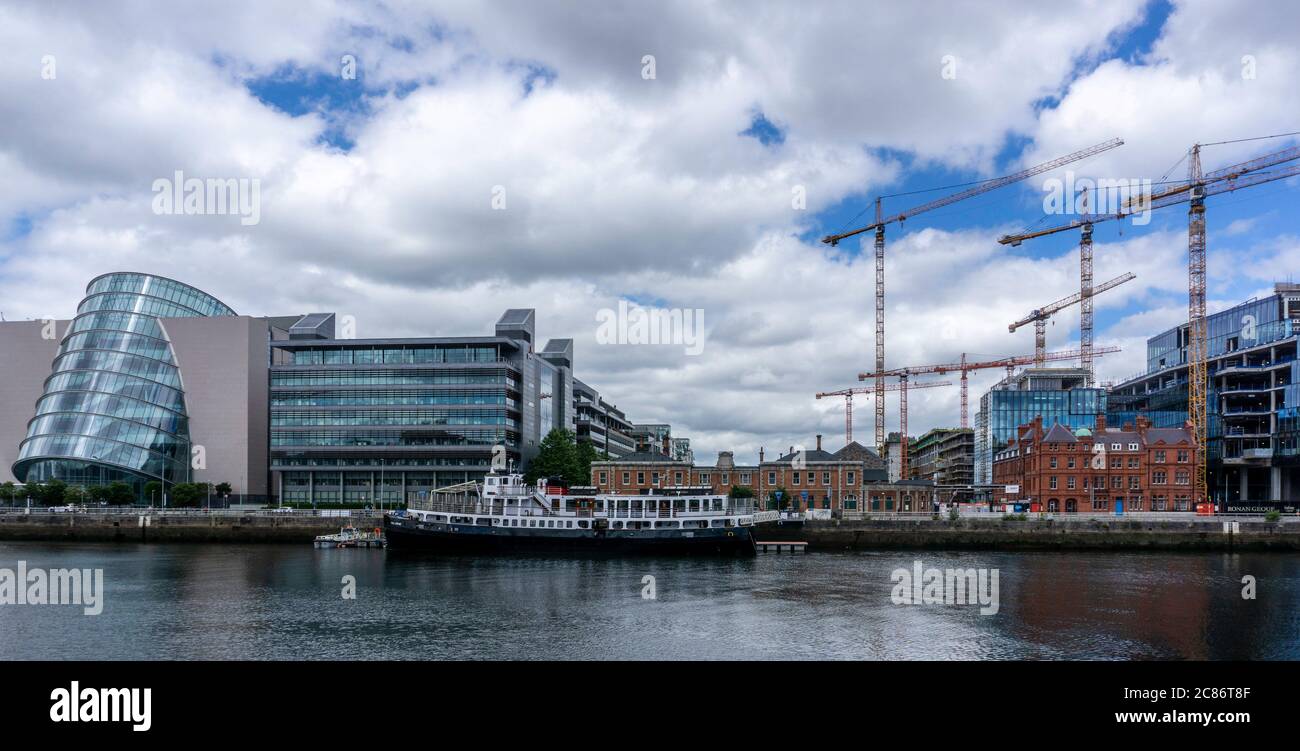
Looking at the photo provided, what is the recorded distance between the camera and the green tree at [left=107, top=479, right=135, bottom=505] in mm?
94125

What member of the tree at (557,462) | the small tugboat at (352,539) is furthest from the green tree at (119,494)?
the tree at (557,462)

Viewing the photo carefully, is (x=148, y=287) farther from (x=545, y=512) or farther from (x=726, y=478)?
(x=726, y=478)

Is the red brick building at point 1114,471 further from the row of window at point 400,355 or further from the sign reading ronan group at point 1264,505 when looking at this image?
the row of window at point 400,355

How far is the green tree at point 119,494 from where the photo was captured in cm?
9412

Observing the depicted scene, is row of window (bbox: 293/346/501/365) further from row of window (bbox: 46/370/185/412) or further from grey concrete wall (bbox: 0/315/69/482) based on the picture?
grey concrete wall (bbox: 0/315/69/482)

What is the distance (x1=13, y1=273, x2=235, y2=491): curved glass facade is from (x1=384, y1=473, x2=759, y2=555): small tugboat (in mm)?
52085

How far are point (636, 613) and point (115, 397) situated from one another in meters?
91.8

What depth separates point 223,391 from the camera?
110m

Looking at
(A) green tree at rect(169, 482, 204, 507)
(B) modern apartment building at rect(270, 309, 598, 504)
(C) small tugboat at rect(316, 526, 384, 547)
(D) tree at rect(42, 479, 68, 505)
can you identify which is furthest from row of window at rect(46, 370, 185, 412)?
(C) small tugboat at rect(316, 526, 384, 547)

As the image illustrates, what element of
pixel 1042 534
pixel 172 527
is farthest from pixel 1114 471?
pixel 172 527

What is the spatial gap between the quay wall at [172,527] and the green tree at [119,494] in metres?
13.7

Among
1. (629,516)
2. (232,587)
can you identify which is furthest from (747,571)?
(232,587)
